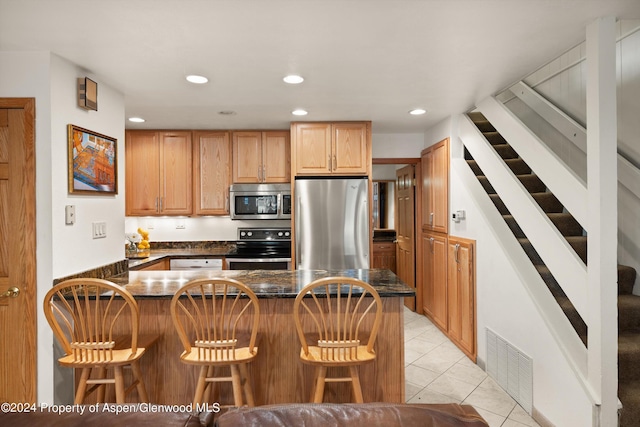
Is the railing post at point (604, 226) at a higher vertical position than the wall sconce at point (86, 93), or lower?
lower

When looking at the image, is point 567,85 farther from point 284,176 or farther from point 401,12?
point 284,176

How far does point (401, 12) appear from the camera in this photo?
186 centimetres

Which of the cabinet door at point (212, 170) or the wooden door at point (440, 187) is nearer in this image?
the wooden door at point (440, 187)

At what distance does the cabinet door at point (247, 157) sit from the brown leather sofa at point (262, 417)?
11.8 feet

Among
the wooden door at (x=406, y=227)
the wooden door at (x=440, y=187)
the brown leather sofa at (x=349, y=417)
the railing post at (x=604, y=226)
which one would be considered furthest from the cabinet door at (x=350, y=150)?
the brown leather sofa at (x=349, y=417)

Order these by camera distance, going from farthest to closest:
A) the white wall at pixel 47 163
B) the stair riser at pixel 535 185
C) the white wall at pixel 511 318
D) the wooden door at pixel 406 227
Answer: the wooden door at pixel 406 227
the stair riser at pixel 535 185
the white wall at pixel 47 163
the white wall at pixel 511 318

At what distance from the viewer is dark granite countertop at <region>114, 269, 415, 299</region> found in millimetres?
2254

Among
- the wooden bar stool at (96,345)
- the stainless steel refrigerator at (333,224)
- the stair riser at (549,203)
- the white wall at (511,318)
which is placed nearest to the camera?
the wooden bar stool at (96,345)

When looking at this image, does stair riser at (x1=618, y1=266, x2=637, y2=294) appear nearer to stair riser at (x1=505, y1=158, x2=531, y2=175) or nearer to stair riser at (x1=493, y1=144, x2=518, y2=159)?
stair riser at (x1=505, y1=158, x2=531, y2=175)

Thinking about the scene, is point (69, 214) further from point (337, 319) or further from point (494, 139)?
point (494, 139)

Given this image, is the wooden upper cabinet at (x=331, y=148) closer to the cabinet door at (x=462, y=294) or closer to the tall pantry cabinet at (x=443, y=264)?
the tall pantry cabinet at (x=443, y=264)

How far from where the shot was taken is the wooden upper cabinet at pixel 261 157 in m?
4.49

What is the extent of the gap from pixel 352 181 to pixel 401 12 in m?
2.27

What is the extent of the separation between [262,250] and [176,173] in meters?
1.33
